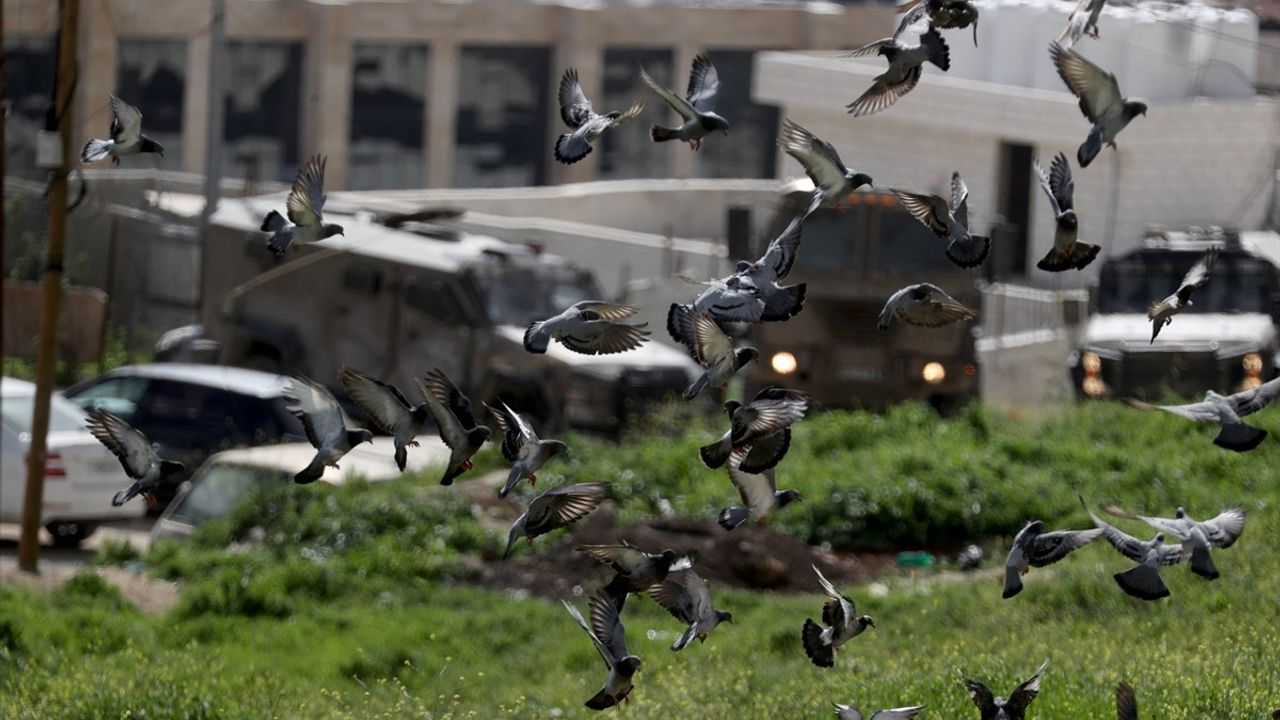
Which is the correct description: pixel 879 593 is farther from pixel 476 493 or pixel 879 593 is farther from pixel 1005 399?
pixel 1005 399

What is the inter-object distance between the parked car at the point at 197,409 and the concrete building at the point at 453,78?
25081 mm

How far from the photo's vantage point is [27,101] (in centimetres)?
3681

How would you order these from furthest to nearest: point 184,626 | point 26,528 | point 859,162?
point 859,162 → point 26,528 → point 184,626

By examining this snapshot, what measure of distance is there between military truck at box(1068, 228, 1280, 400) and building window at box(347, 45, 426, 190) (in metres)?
28.6

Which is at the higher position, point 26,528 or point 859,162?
point 859,162

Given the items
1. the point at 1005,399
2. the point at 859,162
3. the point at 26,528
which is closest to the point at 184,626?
the point at 26,528

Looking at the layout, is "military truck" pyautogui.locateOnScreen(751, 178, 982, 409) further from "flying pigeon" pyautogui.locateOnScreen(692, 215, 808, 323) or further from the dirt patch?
"flying pigeon" pyautogui.locateOnScreen(692, 215, 808, 323)

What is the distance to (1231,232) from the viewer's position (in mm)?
21266

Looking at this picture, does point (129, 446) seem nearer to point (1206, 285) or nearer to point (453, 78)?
point (1206, 285)

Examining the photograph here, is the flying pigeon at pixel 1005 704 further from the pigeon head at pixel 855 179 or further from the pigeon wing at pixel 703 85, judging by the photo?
the pigeon wing at pixel 703 85

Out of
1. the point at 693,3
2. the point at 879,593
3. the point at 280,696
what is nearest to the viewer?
the point at 280,696

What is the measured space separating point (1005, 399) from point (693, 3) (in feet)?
82.3

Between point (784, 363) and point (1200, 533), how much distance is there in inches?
553

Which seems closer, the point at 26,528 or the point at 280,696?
the point at 280,696
